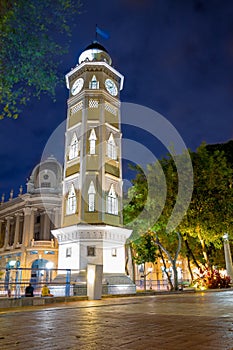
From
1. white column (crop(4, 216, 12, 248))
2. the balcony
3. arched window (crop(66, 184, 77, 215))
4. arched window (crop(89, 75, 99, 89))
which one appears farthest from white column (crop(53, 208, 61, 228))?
arched window (crop(89, 75, 99, 89))

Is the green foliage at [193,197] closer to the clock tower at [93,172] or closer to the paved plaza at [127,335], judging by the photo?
the clock tower at [93,172]

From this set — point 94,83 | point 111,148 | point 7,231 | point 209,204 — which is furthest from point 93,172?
point 7,231

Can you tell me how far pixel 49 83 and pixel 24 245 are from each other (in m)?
32.7

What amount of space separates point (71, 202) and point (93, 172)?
9.09ft

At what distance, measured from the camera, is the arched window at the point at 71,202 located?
23297mm

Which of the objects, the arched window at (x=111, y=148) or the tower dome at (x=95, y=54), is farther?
the tower dome at (x=95, y=54)

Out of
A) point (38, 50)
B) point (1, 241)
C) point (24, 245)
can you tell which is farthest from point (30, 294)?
point (1, 241)

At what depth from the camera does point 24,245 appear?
3878cm

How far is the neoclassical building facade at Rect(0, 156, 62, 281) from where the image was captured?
126 feet

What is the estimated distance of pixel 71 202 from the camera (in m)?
23.6

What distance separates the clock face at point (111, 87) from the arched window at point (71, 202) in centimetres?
869

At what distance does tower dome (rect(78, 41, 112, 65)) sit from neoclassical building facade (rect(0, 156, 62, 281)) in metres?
18.5

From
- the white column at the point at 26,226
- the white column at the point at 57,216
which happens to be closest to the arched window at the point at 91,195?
the white column at the point at 57,216

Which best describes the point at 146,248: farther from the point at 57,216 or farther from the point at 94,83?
the point at 94,83
